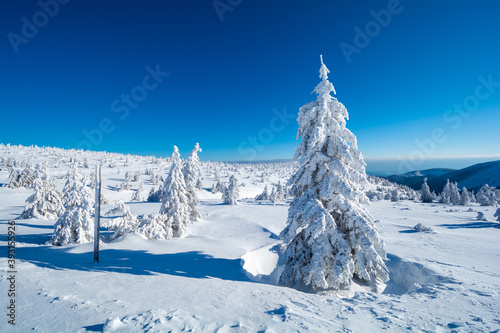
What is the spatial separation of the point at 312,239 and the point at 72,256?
44.9ft

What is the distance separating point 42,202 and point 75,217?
1346cm

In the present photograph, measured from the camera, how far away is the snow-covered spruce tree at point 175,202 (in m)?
20.9

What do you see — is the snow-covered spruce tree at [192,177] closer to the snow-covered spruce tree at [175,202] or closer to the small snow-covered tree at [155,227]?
the snow-covered spruce tree at [175,202]

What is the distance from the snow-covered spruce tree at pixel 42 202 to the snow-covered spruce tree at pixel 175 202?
1415 cm

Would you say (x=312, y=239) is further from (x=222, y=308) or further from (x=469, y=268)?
(x=469, y=268)

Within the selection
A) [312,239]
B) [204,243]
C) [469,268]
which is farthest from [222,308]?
[469,268]

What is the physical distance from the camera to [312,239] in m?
9.66

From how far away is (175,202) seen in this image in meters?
21.4

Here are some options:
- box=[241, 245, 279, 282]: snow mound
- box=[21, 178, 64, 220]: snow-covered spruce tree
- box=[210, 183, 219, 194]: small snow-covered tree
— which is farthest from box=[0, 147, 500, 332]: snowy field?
box=[210, 183, 219, 194]: small snow-covered tree

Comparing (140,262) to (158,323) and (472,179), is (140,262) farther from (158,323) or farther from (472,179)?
(472,179)

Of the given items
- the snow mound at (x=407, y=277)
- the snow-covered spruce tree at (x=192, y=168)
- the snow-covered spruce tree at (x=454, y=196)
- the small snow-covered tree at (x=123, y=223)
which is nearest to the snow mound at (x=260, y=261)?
the snow mound at (x=407, y=277)

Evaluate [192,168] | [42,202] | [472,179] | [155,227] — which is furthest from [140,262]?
[472,179]

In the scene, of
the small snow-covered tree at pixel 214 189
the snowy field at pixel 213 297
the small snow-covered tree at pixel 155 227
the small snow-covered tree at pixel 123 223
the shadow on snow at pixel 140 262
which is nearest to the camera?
the snowy field at pixel 213 297

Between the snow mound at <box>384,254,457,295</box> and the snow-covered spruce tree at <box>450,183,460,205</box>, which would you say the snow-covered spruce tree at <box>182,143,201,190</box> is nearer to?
the snow mound at <box>384,254,457,295</box>
